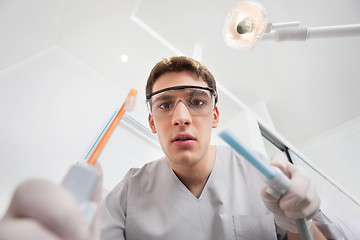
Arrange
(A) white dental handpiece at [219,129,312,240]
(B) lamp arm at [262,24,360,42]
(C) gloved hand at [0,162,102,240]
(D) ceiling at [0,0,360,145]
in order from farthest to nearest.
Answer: (D) ceiling at [0,0,360,145] < (B) lamp arm at [262,24,360,42] < (A) white dental handpiece at [219,129,312,240] < (C) gloved hand at [0,162,102,240]

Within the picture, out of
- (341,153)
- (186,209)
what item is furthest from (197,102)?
(341,153)

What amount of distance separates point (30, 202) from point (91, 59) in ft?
5.14

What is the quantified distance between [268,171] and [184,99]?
42 centimetres

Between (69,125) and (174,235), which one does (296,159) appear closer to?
(174,235)

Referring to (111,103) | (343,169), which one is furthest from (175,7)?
(343,169)

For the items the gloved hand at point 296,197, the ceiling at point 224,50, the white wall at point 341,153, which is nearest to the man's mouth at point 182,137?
the gloved hand at point 296,197

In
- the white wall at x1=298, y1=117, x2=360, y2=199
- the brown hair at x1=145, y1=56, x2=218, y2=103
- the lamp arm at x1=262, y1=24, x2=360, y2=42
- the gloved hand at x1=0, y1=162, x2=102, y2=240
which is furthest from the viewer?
the white wall at x1=298, y1=117, x2=360, y2=199

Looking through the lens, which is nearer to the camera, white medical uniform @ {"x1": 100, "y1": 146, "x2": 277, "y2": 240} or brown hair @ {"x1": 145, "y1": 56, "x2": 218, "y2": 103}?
white medical uniform @ {"x1": 100, "y1": 146, "x2": 277, "y2": 240}

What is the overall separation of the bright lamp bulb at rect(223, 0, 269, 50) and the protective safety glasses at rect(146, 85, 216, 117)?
A: 0.24m

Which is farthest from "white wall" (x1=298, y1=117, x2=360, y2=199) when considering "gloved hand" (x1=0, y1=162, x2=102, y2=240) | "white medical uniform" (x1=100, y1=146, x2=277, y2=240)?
"gloved hand" (x1=0, y1=162, x2=102, y2=240)

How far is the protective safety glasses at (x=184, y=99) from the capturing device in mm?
661

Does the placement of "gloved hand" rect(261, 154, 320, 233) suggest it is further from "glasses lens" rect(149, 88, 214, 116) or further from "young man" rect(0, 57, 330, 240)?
"glasses lens" rect(149, 88, 214, 116)

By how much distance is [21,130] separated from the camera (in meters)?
0.72

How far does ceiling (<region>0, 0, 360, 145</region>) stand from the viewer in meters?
1.32
